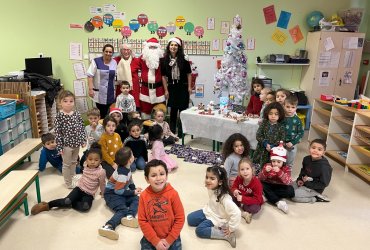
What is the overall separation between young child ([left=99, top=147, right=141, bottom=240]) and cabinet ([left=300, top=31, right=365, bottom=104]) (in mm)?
3952

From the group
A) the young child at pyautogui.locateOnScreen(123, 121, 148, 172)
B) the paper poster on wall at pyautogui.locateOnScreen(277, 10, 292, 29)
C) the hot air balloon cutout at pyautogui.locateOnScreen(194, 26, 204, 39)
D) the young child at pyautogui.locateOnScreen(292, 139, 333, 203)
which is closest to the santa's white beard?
the hot air balloon cutout at pyautogui.locateOnScreen(194, 26, 204, 39)

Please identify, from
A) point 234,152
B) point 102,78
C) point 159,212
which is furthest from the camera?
point 102,78

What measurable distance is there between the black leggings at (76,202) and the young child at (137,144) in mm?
872

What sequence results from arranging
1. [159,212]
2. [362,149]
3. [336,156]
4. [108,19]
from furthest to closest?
[108,19] → [336,156] → [362,149] → [159,212]

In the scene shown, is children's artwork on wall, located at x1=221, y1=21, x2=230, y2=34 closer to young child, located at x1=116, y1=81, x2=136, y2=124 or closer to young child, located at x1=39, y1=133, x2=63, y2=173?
young child, located at x1=116, y1=81, x2=136, y2=124

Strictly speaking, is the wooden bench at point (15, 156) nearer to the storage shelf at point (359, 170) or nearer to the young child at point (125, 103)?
the young child at point (125, 103)

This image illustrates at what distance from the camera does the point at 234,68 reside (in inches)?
181

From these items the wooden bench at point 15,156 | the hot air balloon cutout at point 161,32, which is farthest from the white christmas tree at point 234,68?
the wooden bench at point 15,156

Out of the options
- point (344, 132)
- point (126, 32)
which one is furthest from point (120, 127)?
point (344, 132)

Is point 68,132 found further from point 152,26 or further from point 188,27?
point 188,27

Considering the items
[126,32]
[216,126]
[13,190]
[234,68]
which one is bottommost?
[13,190]

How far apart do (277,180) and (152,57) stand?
2.62 m

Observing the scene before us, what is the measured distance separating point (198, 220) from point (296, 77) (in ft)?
13.6

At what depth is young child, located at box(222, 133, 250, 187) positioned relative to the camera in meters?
2.85
